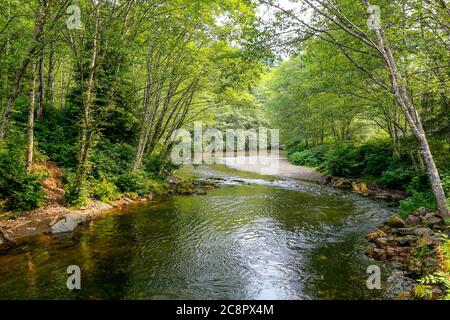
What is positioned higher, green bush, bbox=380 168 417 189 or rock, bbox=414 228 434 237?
green bush, bbox=380 168 417 189

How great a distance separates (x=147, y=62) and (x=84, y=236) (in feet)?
31.4

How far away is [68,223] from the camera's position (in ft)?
29.1

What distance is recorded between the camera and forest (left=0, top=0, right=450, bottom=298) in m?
8.48

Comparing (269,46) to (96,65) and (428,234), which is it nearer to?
(96,65)

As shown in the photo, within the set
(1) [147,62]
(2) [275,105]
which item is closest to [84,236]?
(1) [147,62]

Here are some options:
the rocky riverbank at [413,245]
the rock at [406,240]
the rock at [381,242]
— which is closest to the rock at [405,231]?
the rocky riverbank at [413,245]

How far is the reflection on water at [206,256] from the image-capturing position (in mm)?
5527

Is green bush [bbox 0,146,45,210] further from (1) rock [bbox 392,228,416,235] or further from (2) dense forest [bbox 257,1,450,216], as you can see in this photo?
(1) rock [bbox 392,228,416,235]

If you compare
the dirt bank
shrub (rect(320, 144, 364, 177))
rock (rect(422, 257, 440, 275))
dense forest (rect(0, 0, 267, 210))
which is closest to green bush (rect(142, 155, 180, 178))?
dense forest (rect(0, 0, 267, 210))

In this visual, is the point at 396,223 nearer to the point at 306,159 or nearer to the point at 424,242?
the point at 424,242

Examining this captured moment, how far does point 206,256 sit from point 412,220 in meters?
6.63

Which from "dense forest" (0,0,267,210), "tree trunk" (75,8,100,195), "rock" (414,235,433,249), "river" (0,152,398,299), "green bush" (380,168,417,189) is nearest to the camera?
"river" (0,152,398,299)

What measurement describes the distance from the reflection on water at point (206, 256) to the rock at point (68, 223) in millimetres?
392

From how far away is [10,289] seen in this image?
5.35 m
